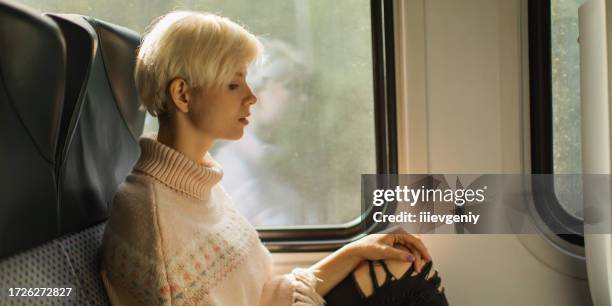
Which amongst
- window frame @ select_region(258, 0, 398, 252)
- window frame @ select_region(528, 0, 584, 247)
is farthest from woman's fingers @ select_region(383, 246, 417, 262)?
window frame @ select_region(528, 0, 584, 247)

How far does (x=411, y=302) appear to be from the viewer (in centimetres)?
149

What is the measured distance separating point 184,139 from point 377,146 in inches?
29.5

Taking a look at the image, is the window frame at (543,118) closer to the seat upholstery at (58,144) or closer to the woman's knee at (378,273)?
the woman's knee at (378,273)

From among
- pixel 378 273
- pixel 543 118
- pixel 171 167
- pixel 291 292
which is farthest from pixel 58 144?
pixel 543 118

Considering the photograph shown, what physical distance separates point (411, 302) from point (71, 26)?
0.99 metres

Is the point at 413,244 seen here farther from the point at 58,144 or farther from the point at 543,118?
the point at 58,144

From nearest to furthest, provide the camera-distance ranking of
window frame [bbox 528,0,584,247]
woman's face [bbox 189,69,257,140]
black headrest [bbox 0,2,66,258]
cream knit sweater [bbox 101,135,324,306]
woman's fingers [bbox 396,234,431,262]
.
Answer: black headrest [bbox 0,2,66,258] → cream knit sweater [bbox 101,135,324,306] → woman's face [bbox 189,69,257,140] → woman's fingers [bbox 396,234,431,262] → window frame [bbox 528,0,584,247]

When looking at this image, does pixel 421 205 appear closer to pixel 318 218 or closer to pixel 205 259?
pixel 318 218

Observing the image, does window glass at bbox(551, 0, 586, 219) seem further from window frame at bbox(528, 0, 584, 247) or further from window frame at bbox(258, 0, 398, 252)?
window frame at bbox(258, 0, 398, 252)

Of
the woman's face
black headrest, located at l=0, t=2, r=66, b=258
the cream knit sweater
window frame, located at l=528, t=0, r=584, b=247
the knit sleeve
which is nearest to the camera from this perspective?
black headrest, located at l=0, t=2, r=66, b=258

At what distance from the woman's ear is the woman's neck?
0.15ft

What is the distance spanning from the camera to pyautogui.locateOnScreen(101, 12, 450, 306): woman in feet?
3.65

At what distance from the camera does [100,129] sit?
128cm

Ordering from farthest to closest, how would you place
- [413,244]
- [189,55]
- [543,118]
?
[543,118], [413,244], [189,55]
